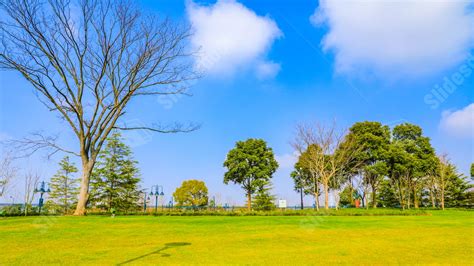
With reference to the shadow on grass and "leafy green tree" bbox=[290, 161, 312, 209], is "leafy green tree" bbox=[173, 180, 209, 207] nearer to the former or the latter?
"leafy green tree" bbox=[290, 161, 312, 209]

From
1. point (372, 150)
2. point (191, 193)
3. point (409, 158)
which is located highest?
point (372, 150)

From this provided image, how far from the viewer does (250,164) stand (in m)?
39.4

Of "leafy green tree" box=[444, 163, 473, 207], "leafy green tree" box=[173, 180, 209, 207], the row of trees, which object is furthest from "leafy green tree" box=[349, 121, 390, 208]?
"leafy green tree" box=[173, 180, 209, 207]

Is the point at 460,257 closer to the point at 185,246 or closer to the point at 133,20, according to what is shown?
the point at 185,246

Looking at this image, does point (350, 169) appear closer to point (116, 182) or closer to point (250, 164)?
point (250, 164)

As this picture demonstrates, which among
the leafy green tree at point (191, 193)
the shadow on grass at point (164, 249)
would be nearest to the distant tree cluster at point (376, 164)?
the leafy green tree at point (191, 193)

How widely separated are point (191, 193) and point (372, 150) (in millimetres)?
28704

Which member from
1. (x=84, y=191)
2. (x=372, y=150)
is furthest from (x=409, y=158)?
(x=84, y=191)

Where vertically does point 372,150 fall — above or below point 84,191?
above

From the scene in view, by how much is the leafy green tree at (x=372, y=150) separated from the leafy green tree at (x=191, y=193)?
80.7ft

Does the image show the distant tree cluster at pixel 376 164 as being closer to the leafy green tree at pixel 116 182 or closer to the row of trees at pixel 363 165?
the row of trees at pixel 363 165

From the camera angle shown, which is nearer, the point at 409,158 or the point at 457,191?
the point at 409,158

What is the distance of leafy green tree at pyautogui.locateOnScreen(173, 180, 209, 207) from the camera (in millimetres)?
47688

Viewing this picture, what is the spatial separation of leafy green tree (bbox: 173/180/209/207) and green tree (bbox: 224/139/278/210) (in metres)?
9.39
